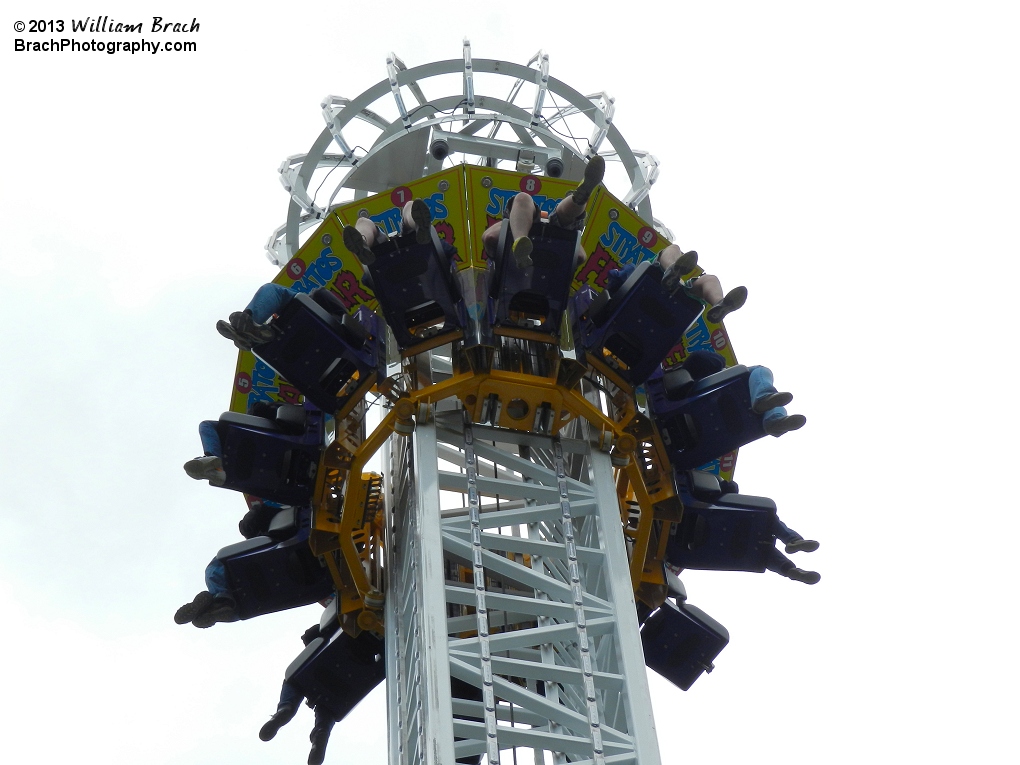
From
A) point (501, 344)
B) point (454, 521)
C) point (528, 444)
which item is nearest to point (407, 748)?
point (454, 521)

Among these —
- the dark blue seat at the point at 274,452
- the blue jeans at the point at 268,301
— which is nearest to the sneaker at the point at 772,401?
the dark blue seat at the point at 274,452

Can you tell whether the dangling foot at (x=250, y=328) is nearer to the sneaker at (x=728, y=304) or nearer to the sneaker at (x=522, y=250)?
the sneaker at (x=522, y=250)

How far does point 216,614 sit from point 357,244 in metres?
5.95

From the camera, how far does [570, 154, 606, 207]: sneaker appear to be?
17344 millimetres

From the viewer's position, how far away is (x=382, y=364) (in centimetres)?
1992

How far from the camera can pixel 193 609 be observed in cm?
2027

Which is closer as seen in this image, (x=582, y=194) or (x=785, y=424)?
(x=582, y=194)

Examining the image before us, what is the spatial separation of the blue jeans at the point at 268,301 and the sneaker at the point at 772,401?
6372 mm

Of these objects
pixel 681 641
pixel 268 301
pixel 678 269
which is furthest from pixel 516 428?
pixel 681 641

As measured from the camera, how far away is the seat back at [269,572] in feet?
68.5

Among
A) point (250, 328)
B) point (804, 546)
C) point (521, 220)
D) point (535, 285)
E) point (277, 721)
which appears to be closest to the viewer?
point (521, 220)

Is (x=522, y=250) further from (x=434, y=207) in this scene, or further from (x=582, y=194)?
(x=434, y=207)

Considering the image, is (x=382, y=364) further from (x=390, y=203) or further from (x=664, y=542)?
(x=664, y=542)

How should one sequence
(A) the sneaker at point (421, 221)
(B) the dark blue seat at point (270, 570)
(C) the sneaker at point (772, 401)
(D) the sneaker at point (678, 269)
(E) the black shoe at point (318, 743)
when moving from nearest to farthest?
1. (A) the sneaker at point (421, 221)
2. (D) the sneaker at point (678, 269)
3. (C) the sneaker at point (772, 401)
4. (B) the dark blue seat at point (270, 570)
5. (E) the black shoe at point (318, 743)
